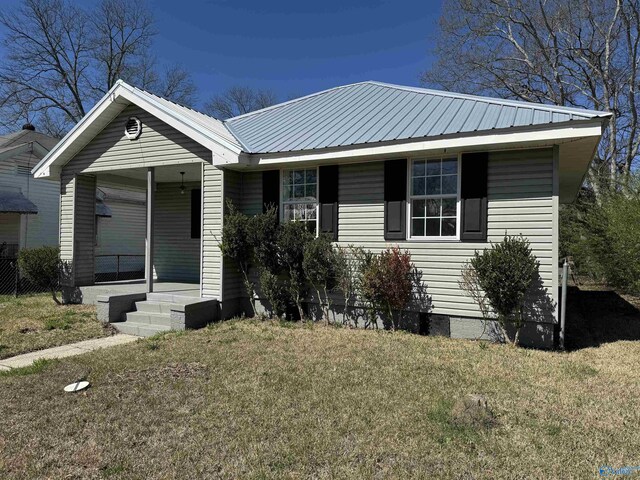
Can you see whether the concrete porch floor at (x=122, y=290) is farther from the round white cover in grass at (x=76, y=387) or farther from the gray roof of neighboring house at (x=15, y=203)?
the gray roof of neighboring house at (x=15, y=203)

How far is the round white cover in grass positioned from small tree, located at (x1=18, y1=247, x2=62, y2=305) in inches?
238

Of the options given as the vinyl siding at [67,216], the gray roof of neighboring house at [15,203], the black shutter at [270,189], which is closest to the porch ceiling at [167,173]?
the vinyl siding at [67,216]

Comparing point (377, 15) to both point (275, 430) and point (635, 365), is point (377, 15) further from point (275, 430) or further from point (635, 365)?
point (275, 430)

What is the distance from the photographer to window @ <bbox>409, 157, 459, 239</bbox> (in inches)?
275

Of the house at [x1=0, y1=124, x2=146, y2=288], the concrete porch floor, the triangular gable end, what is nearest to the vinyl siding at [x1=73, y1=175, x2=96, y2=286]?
the concrete porch floor

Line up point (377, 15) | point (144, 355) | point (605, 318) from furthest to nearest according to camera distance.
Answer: point (377, 15), point (605, 318), point (144, 355)

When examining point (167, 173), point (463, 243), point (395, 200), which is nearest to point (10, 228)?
point (167, 173)

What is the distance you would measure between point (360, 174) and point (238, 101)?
3171 cm

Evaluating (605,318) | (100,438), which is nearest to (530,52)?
(605,318)

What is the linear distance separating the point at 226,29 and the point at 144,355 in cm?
1918

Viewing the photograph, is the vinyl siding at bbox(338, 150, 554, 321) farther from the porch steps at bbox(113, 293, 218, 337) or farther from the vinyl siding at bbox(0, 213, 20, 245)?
the vinyl siding at bbox(0, 213, 20, 245)

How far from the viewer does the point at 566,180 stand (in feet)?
34.1

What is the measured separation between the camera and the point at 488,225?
Answer: 6648 millimetres

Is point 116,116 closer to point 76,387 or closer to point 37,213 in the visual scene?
point 76,387
